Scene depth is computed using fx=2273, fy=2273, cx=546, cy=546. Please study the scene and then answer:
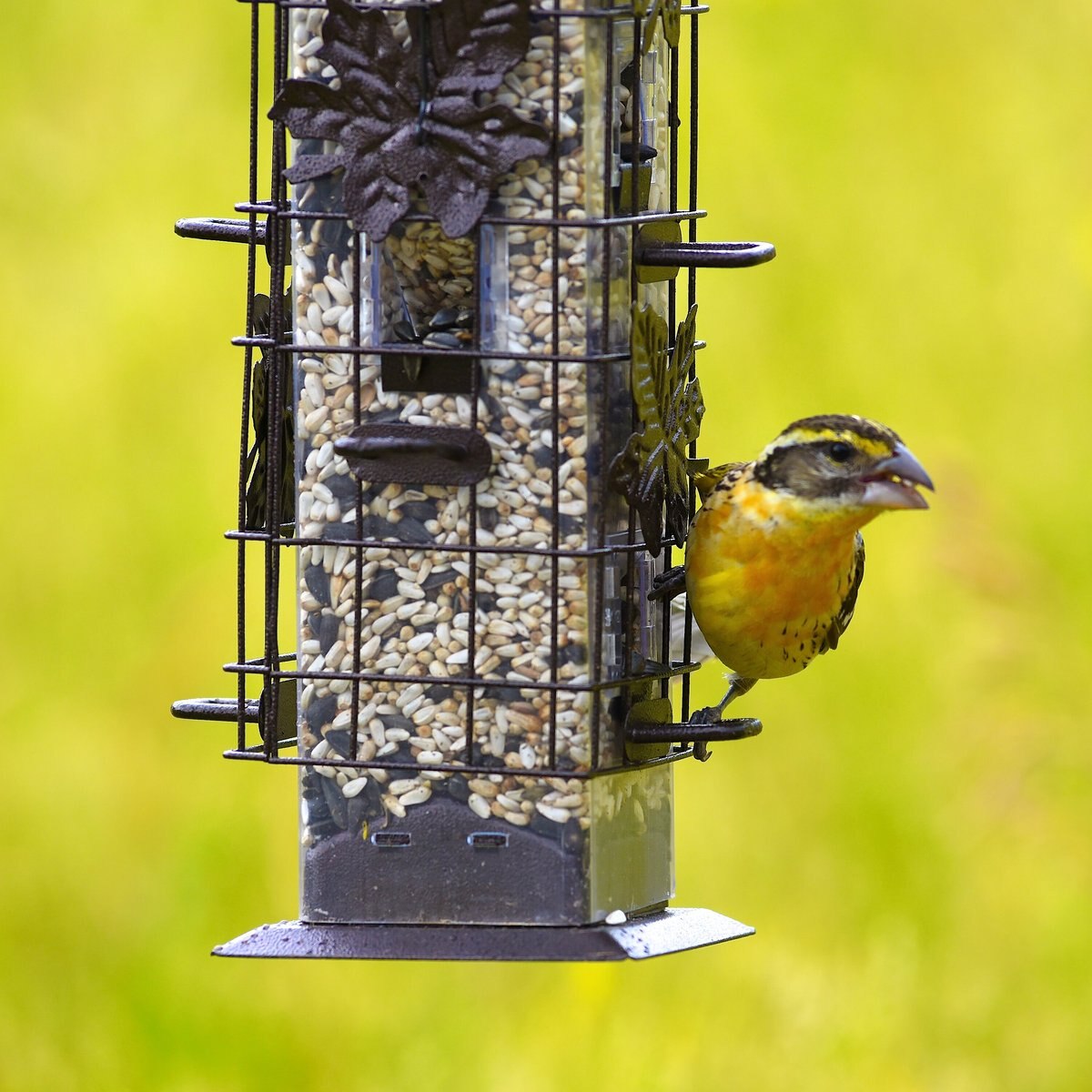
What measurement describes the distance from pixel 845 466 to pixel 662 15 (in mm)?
1061

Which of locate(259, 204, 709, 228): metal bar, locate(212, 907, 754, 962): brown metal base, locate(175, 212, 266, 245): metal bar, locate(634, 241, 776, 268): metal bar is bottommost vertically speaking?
locate(212, 907, 754, 962): brown metal base

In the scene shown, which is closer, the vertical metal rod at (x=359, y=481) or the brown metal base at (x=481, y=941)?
the brown metal base at (x=481, y=941)

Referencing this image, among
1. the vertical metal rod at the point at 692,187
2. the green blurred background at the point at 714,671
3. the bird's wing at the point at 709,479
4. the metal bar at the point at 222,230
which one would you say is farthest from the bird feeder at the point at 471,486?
the green blurred background at the point at 714,671

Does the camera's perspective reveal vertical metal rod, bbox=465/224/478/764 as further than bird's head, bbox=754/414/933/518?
No

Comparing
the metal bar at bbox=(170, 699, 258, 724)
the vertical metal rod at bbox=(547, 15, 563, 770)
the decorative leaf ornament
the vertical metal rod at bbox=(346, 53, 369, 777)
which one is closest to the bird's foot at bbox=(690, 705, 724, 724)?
the vertical metal rod at bbox=(547, 15, 563, 770)

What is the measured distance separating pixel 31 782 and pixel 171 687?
2.08ft

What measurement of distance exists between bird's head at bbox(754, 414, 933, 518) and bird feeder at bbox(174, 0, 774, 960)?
0.31 metres

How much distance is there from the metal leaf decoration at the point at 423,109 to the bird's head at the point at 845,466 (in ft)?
3.11

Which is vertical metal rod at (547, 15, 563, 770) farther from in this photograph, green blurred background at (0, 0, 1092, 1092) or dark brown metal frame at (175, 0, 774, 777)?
green blurred background at (0, 0, 1092, 1092)

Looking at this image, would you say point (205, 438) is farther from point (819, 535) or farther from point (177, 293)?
point (819, 535)

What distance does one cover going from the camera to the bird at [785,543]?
16.5 feet

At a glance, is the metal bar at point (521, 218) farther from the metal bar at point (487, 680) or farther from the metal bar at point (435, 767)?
the metal bar at point (435, 767)

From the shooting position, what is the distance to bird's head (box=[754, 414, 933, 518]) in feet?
16.2

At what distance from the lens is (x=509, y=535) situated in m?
4.84
